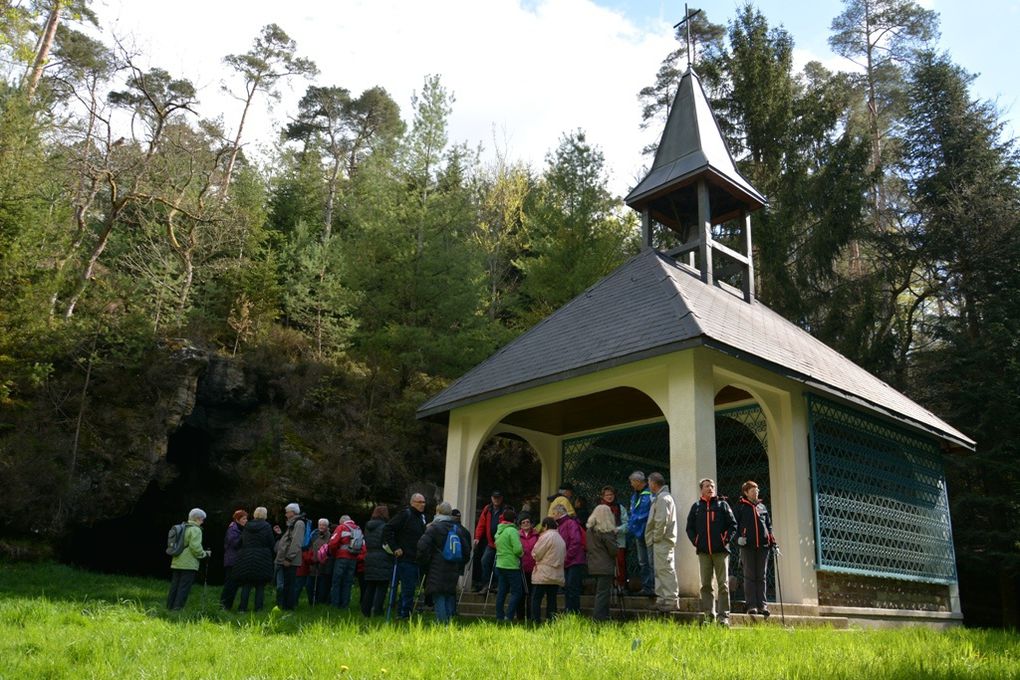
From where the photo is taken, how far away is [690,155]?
14273 millimetres

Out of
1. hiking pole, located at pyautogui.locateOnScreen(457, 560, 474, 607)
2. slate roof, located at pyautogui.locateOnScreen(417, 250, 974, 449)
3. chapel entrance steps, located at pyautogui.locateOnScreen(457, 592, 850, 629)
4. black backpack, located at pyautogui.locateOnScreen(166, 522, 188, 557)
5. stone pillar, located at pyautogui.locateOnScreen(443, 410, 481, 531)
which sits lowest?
chapel entrance steps, located at pyautogui.locateOnScreen(457, 592, 850, 629)

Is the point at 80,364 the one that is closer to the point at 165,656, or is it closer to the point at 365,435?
the point at 365,435

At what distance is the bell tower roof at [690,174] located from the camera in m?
13.7

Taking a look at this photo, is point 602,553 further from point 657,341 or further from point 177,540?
point 177,540

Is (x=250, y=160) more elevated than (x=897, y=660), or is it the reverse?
(x=250, y=160)

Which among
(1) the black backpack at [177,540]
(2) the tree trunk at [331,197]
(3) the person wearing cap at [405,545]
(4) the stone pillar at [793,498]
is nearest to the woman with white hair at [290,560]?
(1) the black backpack at [177,540]

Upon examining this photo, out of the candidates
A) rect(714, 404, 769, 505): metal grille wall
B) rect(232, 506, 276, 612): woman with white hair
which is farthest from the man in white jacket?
rect(232, 506, 276, 612): woman with white hair

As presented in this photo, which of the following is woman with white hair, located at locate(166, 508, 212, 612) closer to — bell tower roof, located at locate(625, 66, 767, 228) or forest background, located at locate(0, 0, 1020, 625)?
forest background, located at locate(0, 0, 1020, 625)

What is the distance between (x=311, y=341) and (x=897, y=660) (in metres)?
17.9

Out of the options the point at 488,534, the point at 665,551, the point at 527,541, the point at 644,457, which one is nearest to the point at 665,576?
the point at 665,551

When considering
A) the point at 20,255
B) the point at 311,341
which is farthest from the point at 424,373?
the point at 20,255

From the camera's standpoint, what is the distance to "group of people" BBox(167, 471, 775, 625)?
7965 mm

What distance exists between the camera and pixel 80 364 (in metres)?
16.6

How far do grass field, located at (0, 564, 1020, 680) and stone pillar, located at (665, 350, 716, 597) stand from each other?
1.55m
